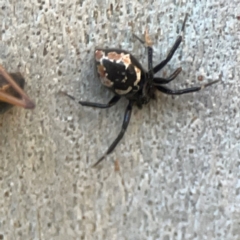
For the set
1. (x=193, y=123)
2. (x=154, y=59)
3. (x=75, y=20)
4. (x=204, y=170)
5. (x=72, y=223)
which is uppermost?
(x=75, y=20)

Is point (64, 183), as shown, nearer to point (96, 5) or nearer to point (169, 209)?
point (169, 209)

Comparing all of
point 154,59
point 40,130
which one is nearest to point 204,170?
point 154,59

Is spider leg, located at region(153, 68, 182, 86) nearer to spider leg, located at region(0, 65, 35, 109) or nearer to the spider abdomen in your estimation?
the spider abdomen

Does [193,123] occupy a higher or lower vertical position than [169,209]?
higher

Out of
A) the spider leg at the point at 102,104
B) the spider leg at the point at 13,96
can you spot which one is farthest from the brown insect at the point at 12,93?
the spider leg at the point at 102,104

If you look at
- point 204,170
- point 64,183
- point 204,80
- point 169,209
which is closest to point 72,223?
point 64,183

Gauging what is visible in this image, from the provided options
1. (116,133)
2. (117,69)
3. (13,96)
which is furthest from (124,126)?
(13,96)

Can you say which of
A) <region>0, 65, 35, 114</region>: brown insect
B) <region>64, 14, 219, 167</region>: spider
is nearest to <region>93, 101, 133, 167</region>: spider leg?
<region>64, 14, 219, 167</region>: spider

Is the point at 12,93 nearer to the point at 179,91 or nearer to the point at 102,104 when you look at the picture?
the point at 102,104
